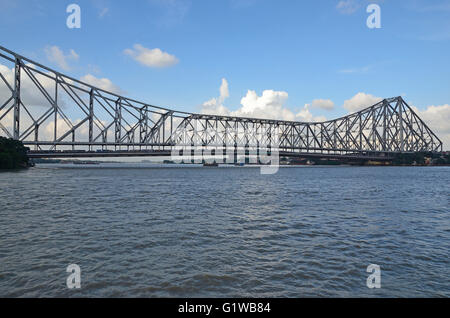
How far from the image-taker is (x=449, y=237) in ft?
34.4

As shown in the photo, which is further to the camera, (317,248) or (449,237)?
(449,237)

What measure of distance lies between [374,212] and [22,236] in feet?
53.7

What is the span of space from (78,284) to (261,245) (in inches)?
211

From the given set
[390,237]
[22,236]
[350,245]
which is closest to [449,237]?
[390,237]

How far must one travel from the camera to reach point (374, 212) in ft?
51.7

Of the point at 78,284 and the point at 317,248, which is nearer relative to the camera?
the point at 78,284
